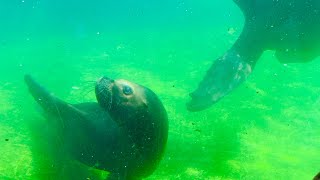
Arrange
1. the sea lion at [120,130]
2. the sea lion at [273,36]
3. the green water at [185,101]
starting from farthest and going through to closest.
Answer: the sea lion at [273,36] < the green water at [185,101] < the sea lion at [120,130]

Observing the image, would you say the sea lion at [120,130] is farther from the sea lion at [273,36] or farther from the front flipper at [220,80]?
the sea lion at [273,36]

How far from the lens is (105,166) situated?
5277mm

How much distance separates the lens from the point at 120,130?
515 centimetres

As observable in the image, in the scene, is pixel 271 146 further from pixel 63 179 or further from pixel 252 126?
pixel 63 179

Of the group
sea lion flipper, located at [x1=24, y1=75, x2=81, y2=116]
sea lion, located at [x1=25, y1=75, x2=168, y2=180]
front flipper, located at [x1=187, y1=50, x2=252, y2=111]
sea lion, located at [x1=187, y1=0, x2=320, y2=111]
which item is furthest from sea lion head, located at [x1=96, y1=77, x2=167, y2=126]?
sea lion, located at [x1=187, y1=0, x2=320, y2=111]

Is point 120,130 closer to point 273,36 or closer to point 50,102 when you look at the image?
point 50,102

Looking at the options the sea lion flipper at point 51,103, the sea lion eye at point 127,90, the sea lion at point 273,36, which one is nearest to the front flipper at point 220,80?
the sea lion at point 273,36

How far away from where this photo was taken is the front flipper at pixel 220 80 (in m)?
8.17

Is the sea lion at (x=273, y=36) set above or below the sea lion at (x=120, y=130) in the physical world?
below

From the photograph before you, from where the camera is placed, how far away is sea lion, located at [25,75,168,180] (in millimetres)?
5012

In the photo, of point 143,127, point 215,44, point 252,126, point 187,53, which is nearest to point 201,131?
point 252,126

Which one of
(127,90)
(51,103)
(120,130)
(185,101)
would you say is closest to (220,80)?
(185,101)

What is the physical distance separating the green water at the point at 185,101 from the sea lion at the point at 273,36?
110 cm

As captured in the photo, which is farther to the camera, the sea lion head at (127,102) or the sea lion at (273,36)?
Answer: the sea lion at (273,36)
